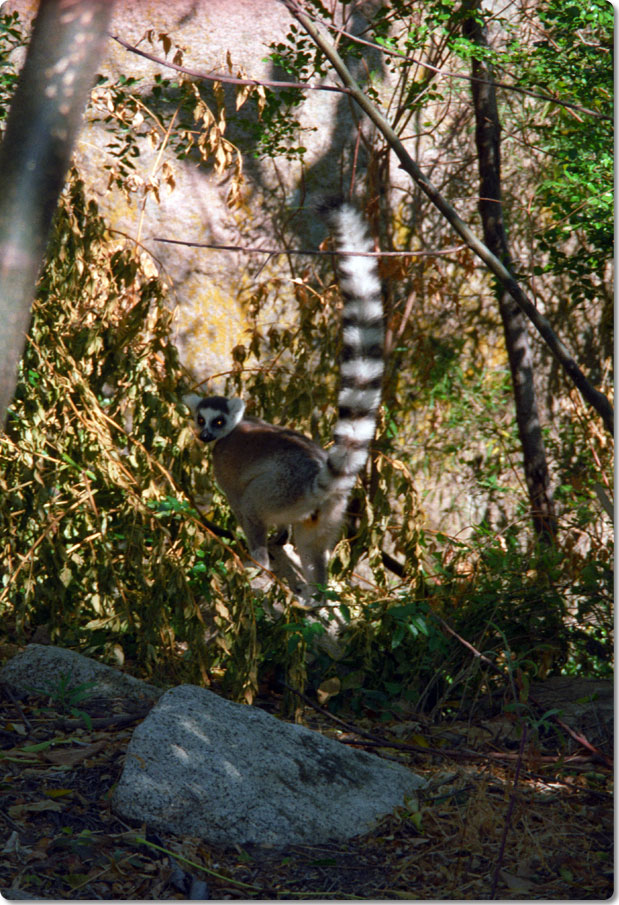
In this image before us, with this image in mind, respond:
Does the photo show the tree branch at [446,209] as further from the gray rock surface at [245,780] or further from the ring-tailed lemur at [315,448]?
the gray rock surface at [245,780]

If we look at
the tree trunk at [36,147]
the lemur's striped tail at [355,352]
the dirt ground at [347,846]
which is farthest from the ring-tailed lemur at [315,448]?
the tree trunk at [36,147]


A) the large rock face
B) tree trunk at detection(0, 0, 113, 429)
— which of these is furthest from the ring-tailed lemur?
tree trunk at detection(0, 0, 113, 429)

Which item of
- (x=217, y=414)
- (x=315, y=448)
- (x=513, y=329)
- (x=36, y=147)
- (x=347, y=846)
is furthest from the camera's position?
(x=513, y=329)

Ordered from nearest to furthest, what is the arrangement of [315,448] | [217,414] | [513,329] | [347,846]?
[347,846] → [315,448] → [217,414] → [513,329]

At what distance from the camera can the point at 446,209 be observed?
2771mm

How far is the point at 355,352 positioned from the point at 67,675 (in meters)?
1.58

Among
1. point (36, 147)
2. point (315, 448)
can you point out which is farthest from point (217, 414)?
point (36, 147)

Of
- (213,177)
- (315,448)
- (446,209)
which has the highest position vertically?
(213,177)

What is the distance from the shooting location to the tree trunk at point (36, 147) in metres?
1.22

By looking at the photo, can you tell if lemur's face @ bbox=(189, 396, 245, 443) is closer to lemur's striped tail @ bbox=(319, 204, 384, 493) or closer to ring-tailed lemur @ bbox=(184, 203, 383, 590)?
ring-tailed lemur @ bbox=(184, 203, 383, 590)

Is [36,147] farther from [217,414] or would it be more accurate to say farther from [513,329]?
[513,329]

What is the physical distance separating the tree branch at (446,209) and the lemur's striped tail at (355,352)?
0.26 metres

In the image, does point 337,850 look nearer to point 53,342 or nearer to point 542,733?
point 542,733

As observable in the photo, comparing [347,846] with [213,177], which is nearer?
[347,846]
